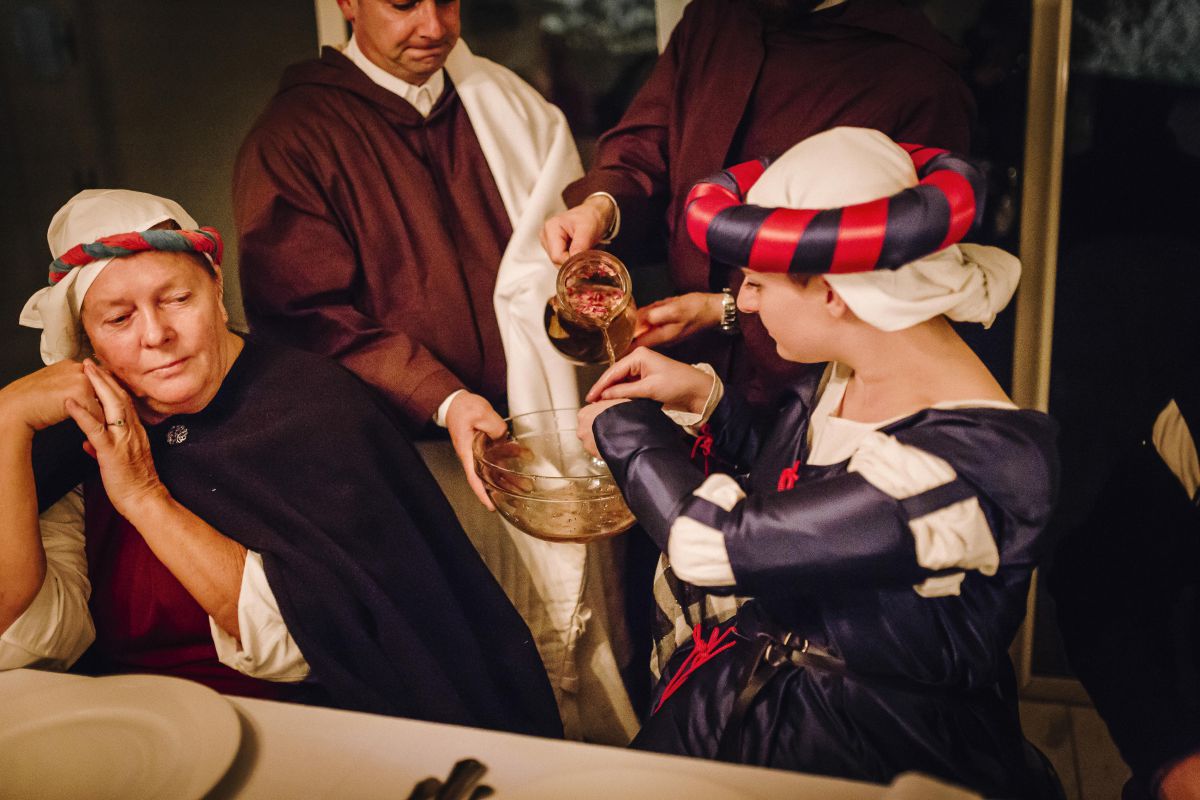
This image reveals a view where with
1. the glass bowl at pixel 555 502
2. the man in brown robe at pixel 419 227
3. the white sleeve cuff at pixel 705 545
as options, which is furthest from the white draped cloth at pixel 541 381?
the white sleeve cuff at pixel 705 545

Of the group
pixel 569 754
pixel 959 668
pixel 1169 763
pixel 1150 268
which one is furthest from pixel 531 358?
pixel 1169 763

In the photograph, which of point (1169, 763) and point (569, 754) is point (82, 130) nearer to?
point (569, 754)

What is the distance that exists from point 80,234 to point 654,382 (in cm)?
82

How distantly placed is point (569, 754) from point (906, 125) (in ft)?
2.99

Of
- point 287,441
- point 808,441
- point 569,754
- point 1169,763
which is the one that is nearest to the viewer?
point 569,754

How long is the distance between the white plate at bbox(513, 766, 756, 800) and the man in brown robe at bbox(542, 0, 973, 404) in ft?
2.00

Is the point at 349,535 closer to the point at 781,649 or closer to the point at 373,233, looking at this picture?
the point at 373,233

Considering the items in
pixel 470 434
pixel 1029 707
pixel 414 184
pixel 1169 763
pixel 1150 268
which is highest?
pixel 414 184

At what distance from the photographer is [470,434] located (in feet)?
4.49

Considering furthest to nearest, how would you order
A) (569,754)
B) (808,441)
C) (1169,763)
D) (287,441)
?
(287,441)
(808,441)
(1169,763)
(569,754)

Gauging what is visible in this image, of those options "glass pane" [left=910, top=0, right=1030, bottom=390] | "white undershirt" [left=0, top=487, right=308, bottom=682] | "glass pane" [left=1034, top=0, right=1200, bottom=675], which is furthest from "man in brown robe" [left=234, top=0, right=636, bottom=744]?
"glass pane" [left=1034, top=0, right=1200, bottom=675]

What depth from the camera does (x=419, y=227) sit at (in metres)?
1.38

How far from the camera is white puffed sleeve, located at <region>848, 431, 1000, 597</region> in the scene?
3.11ft

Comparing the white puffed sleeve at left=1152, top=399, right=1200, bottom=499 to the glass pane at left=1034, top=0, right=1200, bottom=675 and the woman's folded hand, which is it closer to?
the glass pane at left=1034, top=0, right=1200, bottom=675
